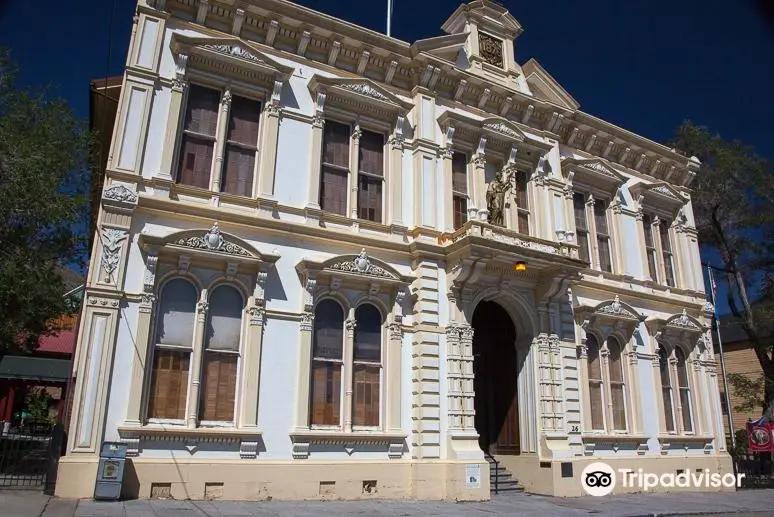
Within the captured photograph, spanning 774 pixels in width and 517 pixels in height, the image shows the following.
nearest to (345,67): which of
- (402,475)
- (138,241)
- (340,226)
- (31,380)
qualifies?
(340,226)

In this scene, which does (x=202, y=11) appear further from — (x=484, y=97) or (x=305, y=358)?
(x=305, y=358)

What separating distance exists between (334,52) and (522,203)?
7.17m

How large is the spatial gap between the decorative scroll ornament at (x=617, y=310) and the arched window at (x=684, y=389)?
315 cm

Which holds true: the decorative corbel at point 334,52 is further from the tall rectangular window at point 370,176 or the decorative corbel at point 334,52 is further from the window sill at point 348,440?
the window sill at point 348,440

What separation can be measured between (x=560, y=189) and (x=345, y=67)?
25.3 ft

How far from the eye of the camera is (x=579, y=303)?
61.4 ft

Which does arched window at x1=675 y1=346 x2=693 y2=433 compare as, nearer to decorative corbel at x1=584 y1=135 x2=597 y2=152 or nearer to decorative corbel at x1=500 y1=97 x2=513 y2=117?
decorative corbel at x1=584 y1=135 x2=597 y2=152

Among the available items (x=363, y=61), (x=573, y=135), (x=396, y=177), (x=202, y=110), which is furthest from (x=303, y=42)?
(x=573, y=135)

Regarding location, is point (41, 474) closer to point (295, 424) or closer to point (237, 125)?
point (295, 424)

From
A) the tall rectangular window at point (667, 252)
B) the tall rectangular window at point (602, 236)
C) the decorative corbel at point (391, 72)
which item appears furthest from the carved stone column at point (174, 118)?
the tall rectangular window at point (667, 252)

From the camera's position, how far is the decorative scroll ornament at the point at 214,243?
13.1 metres

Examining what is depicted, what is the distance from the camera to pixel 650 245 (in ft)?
73.0

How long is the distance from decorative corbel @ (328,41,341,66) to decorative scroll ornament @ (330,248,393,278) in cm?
516

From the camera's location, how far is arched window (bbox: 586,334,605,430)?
18.2 m
